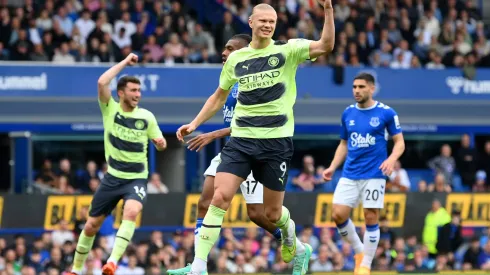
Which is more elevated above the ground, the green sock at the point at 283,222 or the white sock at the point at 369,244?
the green sock at the point at 283,222

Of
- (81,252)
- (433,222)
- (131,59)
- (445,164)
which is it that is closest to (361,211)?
(433,222)

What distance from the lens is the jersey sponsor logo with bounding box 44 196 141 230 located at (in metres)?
19.9

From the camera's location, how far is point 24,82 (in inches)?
917

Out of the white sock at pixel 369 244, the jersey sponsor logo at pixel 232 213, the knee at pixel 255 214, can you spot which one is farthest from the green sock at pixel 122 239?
the jersey sponsor logo at pixel 232 213

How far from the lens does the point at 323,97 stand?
25.3 meters

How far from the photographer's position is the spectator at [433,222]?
21406mm

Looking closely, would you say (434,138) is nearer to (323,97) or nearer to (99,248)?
(323,97)

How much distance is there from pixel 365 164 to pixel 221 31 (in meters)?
12.1

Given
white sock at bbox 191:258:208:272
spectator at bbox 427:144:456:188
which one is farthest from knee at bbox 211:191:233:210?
spectator at bbox 427:144:456:188

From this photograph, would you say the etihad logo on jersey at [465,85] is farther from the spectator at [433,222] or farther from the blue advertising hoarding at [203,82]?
the spectator at [433,222]

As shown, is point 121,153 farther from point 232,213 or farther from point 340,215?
point 232,213

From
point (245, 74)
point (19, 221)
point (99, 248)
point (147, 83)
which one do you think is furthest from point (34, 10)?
point (245, 74)

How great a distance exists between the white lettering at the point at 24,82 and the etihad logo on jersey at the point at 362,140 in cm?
1098


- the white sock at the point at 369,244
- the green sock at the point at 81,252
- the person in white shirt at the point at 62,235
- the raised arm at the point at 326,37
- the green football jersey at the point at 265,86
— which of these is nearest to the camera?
the raised arm at the point at 326,37
